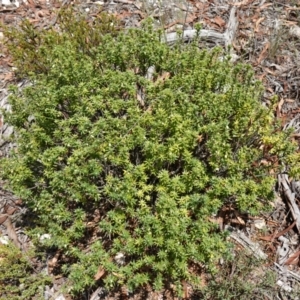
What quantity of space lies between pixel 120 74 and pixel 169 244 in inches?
54.5

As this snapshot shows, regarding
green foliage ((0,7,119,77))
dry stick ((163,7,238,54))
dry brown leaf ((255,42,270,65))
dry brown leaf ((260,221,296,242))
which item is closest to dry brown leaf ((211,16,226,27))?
dry stick ((163,7,238,54))

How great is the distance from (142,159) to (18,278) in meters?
1.35

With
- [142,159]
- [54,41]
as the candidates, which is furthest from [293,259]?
[54,41]

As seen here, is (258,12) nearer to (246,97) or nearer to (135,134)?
(246,97)

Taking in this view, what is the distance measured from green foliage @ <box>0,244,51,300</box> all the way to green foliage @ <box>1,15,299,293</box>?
28 cm

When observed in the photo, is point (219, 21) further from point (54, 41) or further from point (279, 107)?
point (54, 41)

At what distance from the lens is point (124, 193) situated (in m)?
2.89

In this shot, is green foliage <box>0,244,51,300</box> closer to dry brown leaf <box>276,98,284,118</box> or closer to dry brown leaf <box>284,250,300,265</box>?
dry brown leaf <box>284,250,300,265</box>

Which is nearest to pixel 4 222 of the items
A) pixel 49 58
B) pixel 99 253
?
pixel 99 253

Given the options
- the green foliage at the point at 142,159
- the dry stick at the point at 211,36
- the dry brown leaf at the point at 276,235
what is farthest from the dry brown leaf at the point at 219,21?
the dry brown leaf at the point at 276,235

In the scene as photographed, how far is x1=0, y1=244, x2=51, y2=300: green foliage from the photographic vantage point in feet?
10.5

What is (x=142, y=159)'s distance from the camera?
332 cm

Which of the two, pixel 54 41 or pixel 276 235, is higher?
pixel 54 41

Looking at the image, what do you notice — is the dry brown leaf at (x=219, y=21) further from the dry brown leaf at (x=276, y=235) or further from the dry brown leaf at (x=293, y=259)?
the dry brown leaf at (x=293, y=259)
